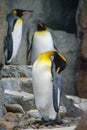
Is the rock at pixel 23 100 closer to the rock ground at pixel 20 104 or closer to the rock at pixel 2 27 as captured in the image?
the rock ground at pixel 20 104

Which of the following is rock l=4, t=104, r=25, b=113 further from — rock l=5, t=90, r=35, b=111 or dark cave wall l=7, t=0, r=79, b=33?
dark cave wall l=7, t=0, r=79, b=33

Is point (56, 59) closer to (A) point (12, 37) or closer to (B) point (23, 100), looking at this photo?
(B) point (23, 100)

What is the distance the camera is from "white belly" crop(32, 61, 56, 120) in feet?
16.4

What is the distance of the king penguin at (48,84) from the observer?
4965 millimetres

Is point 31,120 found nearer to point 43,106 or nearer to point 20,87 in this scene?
point 43,106

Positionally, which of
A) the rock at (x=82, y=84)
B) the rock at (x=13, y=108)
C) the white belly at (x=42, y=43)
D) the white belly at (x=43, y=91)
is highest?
the white belly at (x=43, y=91)

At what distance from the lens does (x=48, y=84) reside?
5.04 meters

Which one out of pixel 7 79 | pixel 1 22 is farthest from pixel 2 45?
pixel 7 79

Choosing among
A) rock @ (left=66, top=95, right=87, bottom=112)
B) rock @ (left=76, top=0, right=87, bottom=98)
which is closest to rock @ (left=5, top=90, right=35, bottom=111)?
rock @ (left=66, top=95, right=87, bottom=112)

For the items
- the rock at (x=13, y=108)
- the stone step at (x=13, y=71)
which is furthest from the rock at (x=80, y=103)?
the stone step at (x=13, y=71)

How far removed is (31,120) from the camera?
5.15m

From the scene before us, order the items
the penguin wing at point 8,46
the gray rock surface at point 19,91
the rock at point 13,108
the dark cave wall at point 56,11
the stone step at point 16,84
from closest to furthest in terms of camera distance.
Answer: the rock at point 13,108, the gray rock surface at point 19,91, the stone step at point 16,84, the penguin wing at point 8,46, the dark cave wall at point 56,11

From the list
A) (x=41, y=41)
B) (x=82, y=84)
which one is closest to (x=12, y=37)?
(x=41, y=41)

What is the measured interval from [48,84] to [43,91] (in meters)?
0.08
